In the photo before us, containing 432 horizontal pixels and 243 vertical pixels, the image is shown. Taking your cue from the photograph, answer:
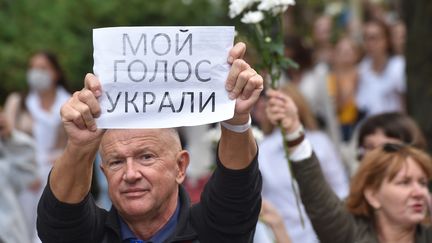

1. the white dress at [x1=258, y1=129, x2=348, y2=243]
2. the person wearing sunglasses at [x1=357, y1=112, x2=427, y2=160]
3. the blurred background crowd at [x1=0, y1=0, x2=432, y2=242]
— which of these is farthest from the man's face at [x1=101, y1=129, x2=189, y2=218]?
the white dress at [x1=258, y1=129, x2=348, y2=243]

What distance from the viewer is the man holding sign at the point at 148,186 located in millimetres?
4449

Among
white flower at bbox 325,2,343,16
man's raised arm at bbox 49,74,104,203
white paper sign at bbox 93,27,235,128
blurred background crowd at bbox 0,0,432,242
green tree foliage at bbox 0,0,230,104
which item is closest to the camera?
man's raised arm at bbox 49,74,104,203

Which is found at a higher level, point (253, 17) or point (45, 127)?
point (253, 17)

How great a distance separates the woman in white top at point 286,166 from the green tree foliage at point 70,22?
6358 mm

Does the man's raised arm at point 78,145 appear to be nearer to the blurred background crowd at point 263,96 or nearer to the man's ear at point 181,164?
the man's ear at point 181,164

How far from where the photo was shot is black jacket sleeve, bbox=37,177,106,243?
4562mm

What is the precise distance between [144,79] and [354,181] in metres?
2.12

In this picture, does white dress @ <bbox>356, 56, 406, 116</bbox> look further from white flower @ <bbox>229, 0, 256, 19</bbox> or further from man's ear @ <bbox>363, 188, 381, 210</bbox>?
white flower @ <bbox>229, 0, 256, 19</bbox>

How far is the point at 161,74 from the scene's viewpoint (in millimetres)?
4523

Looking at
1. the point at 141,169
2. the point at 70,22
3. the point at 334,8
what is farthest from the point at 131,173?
the point at 334,8

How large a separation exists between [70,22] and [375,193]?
11352mm

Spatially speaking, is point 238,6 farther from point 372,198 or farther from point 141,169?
point 141,169

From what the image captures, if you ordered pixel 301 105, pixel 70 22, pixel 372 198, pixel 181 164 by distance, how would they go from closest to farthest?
pixel 181 164, pixel 372 198, pixel 301 105, pixel 70 22

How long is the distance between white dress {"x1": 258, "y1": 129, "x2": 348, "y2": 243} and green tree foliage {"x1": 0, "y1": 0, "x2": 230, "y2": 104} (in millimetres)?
6363
